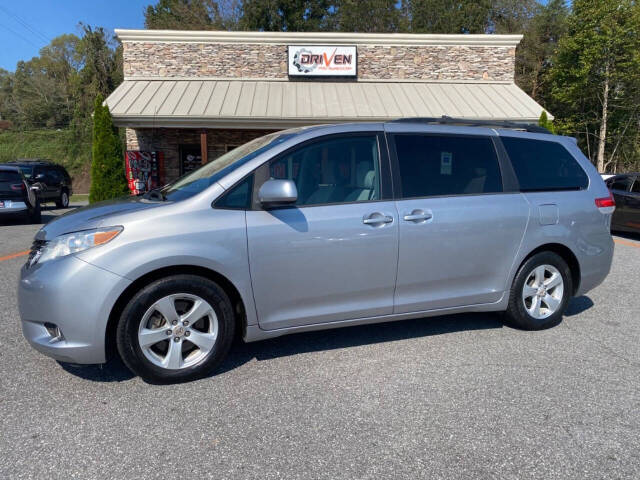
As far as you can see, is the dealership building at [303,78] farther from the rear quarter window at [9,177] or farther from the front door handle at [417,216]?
the front door handle at [417,216]

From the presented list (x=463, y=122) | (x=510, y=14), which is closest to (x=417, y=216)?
(x=463, y=122)

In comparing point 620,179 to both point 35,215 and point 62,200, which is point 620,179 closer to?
point 35,215

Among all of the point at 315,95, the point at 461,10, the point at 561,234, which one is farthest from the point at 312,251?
the point at 461,10

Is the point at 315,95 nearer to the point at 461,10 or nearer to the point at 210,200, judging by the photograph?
the point at 210,200

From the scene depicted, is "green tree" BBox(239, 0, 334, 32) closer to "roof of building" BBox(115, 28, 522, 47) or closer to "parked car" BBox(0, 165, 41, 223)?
"roof of building" BBox(115, 28, 522, 47)

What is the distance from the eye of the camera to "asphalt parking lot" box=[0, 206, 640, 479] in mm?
2461

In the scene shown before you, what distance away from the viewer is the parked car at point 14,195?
1216 cm

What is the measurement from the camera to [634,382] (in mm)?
3418

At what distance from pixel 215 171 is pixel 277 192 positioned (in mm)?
825

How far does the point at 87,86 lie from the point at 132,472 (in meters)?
42.2

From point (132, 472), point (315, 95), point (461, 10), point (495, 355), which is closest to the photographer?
point (132, 472)

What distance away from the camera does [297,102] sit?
1509cm

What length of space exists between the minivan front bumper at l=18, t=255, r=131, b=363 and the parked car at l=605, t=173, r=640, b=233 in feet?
36.7

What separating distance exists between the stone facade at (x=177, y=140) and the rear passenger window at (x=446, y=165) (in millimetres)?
13348
